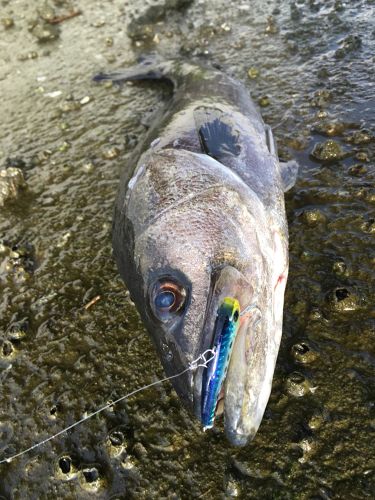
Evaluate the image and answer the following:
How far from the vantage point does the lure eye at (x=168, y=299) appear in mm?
2264

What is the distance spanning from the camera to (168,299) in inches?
89.8

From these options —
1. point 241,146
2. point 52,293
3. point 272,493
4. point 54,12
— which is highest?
point 54,12

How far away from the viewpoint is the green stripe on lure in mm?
1963

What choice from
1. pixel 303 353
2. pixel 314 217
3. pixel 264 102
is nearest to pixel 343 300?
pixel 303 353

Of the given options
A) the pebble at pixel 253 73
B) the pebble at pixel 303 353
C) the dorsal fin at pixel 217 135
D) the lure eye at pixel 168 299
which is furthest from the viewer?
the pebble at pixel 253 73

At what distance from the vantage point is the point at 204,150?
325cm

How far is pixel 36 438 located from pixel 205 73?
14.0ft

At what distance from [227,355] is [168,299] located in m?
0.47

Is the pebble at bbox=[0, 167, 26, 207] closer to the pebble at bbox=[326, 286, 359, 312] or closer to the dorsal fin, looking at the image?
the dorsal fin

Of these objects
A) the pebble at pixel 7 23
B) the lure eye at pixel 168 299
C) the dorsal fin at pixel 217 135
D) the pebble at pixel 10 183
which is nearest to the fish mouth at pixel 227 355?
Result: the lure eye at pixel 168 299

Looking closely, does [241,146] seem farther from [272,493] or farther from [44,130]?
[44,130]

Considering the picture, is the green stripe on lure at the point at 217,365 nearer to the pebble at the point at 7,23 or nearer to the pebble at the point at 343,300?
the pebble at the point at 343,300

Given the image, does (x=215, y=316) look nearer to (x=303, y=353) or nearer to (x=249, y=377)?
(x=249, y=377)

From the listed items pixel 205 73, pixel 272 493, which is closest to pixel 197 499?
pixel 272 493
